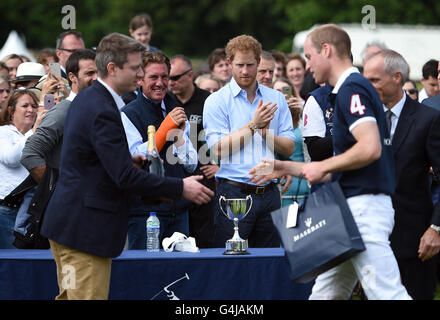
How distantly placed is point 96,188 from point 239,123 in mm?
2078

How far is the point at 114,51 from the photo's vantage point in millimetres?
4621

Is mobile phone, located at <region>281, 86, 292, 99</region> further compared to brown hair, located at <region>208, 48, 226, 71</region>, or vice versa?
brown hair, located at <region>208, 48, 226, 71</region>

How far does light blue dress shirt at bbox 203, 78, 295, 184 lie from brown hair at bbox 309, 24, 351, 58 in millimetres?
1645

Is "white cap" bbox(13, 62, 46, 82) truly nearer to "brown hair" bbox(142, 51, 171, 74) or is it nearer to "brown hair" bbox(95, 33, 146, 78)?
"brown hair" bbox(142, 51, 171, 74)

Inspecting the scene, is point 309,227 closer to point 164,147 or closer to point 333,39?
point 333,39

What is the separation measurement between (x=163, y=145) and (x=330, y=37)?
2.09m

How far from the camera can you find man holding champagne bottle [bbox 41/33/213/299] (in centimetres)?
439

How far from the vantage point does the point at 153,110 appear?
670cm

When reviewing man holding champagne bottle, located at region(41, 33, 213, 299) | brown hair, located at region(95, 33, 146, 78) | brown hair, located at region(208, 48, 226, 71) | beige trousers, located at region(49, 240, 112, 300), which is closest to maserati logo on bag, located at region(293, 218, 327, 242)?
man holding champagne bottle, located at region(41, 33, 213, 299)

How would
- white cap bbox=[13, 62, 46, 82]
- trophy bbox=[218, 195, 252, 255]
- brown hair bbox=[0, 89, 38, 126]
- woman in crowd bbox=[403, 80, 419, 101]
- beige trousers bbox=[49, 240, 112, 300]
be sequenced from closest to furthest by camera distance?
beige trousers bbox=[49, 240, 112, 300], trophy bbox=[218, 195, 252, 255], brown hair bbox=[0, 89, 38, 126], white cap bbox=[13, 62, 46, 82], woman in crowd bbox=[403, 80, 419, 101]

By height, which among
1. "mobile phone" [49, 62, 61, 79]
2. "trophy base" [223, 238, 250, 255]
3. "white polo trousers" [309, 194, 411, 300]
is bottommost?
"trophy base" [223, 238, 250, 255]

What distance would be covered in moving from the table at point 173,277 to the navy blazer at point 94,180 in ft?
4.00

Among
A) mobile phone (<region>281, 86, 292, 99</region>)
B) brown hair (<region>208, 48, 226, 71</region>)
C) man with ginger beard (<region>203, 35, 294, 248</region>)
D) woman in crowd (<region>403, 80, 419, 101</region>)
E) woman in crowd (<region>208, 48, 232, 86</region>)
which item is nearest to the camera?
man with ginger beard (<region>203, 35, 294, 248</region>)
